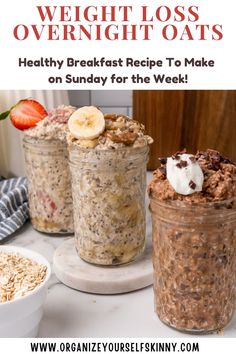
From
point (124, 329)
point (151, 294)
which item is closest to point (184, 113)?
point (151, 294)

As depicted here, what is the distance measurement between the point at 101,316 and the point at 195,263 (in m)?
0.20

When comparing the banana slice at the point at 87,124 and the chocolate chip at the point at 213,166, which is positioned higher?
the banana slice at the point at 87,124

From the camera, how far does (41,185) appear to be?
115 centimetres

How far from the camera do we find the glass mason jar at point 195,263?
771 mm

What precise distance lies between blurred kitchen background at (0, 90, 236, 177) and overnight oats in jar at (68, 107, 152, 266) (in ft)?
1.94

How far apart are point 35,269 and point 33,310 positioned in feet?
0.28

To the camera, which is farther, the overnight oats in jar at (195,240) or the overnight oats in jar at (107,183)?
the overnight oats in jar at (107,183)

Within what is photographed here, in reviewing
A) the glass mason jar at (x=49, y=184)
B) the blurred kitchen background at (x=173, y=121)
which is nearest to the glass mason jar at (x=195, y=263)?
the glass mason jar at (x=49, y=184)

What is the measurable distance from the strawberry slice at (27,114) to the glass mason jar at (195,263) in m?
0.42

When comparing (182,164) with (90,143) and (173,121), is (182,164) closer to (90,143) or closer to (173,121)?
(90,143)

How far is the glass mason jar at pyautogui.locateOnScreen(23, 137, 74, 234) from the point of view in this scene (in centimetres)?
112

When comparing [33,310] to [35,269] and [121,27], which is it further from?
[121,27]

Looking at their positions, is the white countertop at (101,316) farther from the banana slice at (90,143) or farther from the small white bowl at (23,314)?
the banana slice at (90,143)
